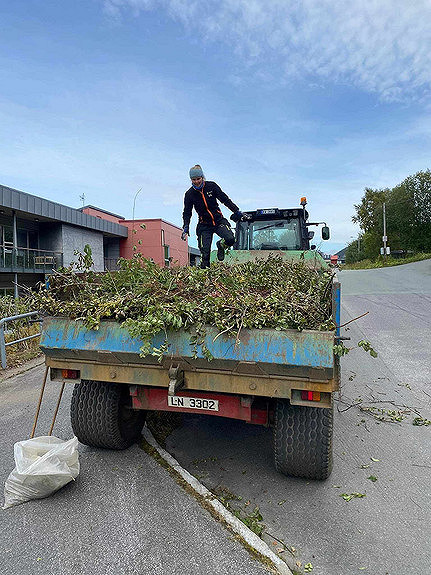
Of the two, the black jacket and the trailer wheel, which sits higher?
the black jacket

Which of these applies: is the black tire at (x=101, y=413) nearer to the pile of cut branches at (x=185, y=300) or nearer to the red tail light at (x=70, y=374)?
the red tail light at (x=70, y=374)

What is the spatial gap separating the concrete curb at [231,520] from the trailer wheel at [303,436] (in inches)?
23.6

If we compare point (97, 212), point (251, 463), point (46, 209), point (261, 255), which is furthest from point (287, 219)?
point (97, 212)

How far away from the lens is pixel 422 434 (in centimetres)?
430

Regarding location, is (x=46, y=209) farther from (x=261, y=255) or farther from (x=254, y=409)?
(x=254, y=409)

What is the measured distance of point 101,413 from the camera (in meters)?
3.59

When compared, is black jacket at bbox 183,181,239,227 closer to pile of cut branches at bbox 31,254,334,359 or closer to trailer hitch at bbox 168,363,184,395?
pile of cut branches at bbox 31,254,334,359

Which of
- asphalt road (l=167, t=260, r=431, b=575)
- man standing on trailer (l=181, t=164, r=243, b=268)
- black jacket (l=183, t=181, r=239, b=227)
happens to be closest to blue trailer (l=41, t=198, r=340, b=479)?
asphalt road (l=167, t=260, r=431, b=575)

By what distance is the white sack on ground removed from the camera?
294 cm

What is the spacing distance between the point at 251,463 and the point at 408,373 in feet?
13.0

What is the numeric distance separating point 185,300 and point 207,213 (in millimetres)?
3143

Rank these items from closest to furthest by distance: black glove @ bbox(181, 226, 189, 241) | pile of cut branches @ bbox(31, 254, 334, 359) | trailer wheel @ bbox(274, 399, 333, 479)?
1. pile of cut branches @ bbox(31, 254, 334, 359)
2. trailer wheel @ bbox(274, 399, 333, 479)
3. black glove @ bbox(181, 226, 189, 241)

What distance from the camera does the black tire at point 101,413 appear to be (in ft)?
11.8

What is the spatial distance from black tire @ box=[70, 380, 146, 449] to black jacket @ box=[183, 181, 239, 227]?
3.05m
